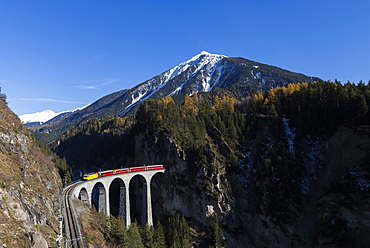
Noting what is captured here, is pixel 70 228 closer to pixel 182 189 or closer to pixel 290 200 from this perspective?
pixel 182 189

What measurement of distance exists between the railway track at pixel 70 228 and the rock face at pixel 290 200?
28990mm

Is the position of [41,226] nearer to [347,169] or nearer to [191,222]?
[191,222]

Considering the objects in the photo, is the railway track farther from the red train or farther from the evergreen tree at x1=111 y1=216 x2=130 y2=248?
the red train

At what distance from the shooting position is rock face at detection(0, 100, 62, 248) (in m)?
19.4

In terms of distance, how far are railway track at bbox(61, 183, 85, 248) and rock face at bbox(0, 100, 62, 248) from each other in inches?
54.0

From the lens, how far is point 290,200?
53.1m

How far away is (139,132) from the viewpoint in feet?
238

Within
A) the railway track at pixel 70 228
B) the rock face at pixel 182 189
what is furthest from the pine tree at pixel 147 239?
the rock face at pixel 182 189

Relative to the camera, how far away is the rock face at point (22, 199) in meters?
19.4

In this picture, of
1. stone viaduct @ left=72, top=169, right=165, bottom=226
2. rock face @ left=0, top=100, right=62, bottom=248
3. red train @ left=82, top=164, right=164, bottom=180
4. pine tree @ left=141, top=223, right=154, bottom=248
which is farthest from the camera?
red train @ left=82, top=164, right=164, bottom=180

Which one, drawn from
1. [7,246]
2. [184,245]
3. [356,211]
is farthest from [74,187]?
[356,211]

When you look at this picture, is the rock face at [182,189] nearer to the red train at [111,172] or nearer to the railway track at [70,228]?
the red train at [111,172]

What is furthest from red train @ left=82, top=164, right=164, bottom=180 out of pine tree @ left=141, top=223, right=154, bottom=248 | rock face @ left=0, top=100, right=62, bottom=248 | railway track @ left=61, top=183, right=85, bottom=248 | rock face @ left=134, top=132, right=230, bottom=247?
pine tree @ left=141, top=223, right=154, bottom=248

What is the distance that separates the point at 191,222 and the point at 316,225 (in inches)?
1123
